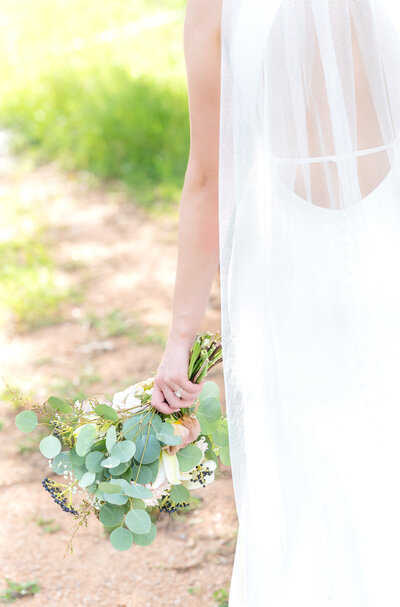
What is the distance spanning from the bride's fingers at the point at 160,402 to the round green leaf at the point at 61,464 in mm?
227

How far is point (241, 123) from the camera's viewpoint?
1.34 meters

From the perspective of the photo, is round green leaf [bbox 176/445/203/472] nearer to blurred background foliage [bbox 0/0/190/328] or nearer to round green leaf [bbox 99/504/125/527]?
round green leaf [bbox 99/504/125/527]

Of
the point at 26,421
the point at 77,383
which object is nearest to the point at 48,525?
the point at 77,383

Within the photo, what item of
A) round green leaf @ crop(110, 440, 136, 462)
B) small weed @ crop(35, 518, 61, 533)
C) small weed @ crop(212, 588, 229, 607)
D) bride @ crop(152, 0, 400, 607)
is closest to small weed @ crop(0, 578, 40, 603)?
small weed @ crop(35, 518, 61, 533)

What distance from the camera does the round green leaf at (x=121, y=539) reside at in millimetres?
1603

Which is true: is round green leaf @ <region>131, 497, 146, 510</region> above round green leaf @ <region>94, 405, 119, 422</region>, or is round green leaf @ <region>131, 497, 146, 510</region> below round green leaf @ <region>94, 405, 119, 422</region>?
below

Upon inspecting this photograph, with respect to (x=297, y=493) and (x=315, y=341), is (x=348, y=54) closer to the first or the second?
(x=315, y=341)

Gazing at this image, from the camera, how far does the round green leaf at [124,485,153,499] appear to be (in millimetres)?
1544

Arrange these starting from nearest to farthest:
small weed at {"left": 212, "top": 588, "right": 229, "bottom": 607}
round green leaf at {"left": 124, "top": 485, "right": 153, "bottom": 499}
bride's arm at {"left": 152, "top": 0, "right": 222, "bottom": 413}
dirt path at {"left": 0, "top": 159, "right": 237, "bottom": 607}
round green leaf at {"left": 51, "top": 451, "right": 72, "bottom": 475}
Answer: bride's arm at {"left": 152, "top": 0, "right": 222, "bottom": 413}, round green leaf at {"left": 124, "top": 485, "right": 153, "bottom": 499}, round green leaf at {"left": 51, "top": 451, "right": 72, "bottom": 475}, small weed at {"left": 212, "top": 588, "right": 229, "bottom": 607}, dirt path at {"left": 0, "top": 159, "right": 237, "bottom": 607}

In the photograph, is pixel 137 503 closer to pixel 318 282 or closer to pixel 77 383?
pixel 318 282

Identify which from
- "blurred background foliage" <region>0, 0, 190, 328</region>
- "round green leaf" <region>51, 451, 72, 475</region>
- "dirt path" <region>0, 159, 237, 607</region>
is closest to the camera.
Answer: "round green leaf" <region>51, 451, 72, 475</region>

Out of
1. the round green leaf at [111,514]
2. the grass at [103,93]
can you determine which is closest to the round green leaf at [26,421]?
the round green leaf at [111,514]

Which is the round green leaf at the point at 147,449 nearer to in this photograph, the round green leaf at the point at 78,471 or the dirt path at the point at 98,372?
the round green leaf at the point at 78,471

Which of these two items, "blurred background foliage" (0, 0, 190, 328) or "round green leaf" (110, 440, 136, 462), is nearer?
"round green leaf" (110, 440, 136, 462)
